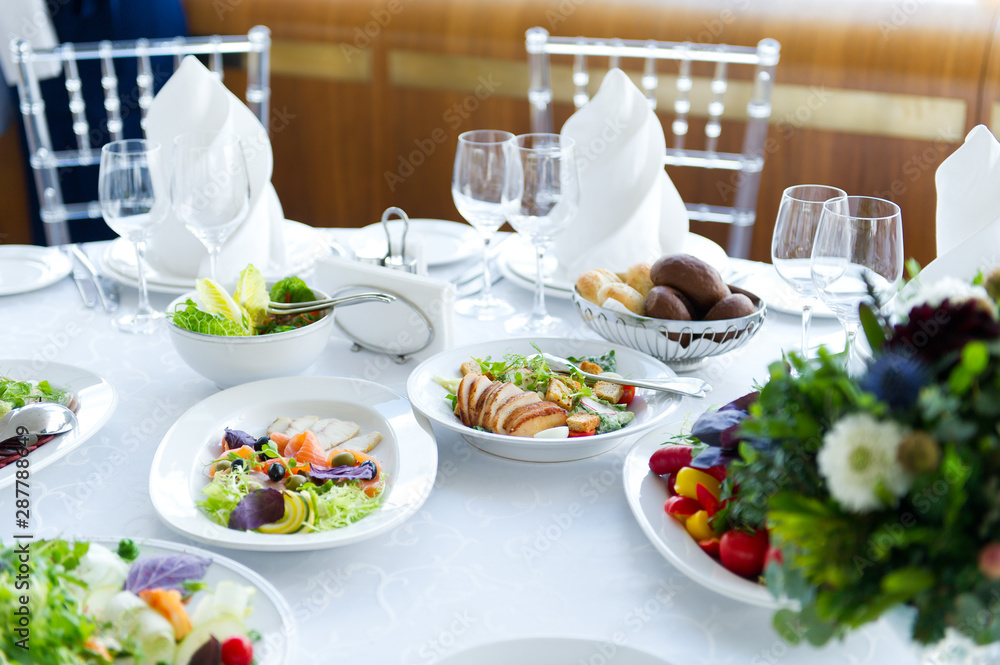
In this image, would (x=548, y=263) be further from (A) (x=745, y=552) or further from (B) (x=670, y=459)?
(A) (x=745, y=552)

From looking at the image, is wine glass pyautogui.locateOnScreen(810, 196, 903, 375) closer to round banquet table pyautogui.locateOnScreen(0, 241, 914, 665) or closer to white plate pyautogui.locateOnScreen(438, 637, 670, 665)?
round banquet table pyautogui.locateOnScreen(0, 241, 914, 665)

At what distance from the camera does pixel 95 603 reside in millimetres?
761

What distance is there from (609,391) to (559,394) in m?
0.08

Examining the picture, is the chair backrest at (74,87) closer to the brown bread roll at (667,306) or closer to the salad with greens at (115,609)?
the brown bread roll at (667,306)

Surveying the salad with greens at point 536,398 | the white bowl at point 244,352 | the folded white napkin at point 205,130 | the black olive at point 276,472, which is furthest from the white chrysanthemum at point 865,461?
the folded white napkin at point 205,130

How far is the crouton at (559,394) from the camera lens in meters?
1.16

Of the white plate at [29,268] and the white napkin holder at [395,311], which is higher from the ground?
the white napkin holder at [395,311]

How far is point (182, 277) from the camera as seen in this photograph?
165 cm

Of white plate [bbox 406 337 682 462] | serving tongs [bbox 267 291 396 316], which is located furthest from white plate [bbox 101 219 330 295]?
white plate [bbox 406 337 682 462]

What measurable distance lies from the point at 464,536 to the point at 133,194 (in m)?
0.84

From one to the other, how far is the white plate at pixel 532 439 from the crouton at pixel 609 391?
1.1 inches

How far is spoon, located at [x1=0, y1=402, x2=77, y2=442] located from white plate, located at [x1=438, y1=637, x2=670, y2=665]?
63 cm

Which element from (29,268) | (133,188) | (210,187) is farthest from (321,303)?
(29,268)

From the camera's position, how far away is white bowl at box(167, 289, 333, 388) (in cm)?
124
